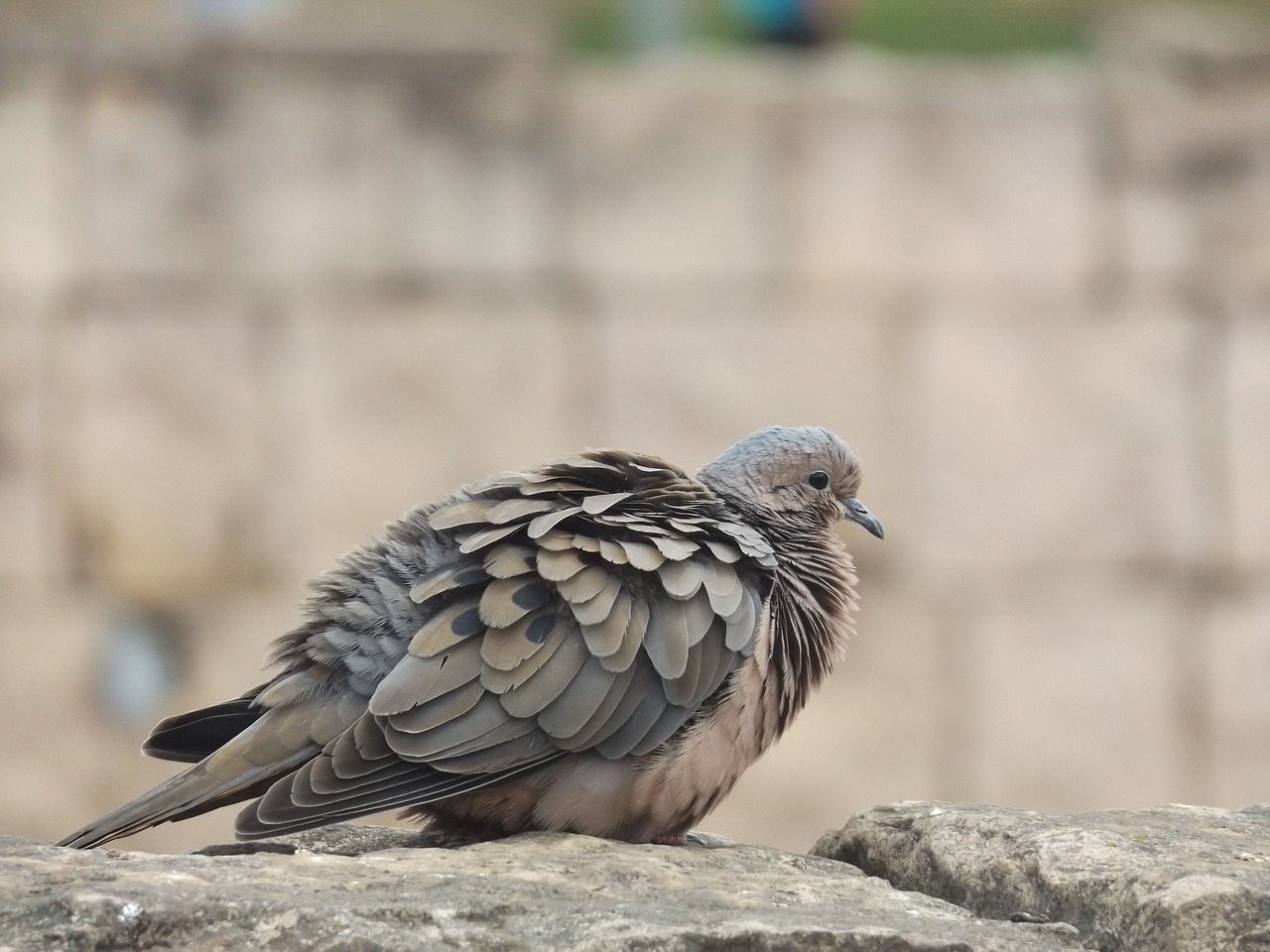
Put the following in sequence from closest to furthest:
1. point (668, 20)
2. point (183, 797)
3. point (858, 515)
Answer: point (183, 797) < point (858, 515) < point (668, 20)

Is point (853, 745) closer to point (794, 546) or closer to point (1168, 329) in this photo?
point (1168, 329)

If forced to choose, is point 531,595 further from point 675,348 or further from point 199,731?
point 675,348

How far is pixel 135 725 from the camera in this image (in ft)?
24.2

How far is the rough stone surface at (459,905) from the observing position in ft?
7.86

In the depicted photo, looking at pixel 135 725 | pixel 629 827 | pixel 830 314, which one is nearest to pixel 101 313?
pixel 135 725

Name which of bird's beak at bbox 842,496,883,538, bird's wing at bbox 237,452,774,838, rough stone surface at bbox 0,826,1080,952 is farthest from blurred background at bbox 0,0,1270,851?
rough stone surface at bbox 0,826,1080,952

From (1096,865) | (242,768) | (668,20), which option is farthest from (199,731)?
(668,20)

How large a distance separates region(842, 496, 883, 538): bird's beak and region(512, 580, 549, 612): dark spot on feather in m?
0.91

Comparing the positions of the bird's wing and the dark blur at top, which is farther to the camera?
the dark blur at top

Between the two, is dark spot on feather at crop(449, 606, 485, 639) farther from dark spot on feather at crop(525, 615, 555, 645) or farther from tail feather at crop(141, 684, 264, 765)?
tail feather at crop(141, 684, 264, 765)

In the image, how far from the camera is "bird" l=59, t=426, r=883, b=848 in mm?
3111

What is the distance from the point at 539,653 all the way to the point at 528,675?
5cm

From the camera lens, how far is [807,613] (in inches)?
139

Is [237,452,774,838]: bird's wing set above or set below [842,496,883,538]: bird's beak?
below
